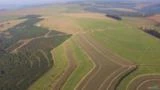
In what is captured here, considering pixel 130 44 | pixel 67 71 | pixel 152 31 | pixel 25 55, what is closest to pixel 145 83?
pixel 67 71

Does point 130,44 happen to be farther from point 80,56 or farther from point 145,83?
point 145,83

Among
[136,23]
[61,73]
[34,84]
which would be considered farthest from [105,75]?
[136,23]

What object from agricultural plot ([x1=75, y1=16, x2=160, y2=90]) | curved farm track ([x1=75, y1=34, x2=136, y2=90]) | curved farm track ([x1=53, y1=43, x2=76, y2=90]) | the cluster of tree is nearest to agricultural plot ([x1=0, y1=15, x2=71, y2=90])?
curved farm track ([x1=53, y1=43, x2=76, y2=90])

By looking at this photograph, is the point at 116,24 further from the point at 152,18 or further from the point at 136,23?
the point at 152,18

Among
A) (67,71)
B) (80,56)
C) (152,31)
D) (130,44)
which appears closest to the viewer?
(67,71)

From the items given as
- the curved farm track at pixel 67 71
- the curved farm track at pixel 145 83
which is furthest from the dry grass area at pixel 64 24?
the curved farm track at pixel 145 83

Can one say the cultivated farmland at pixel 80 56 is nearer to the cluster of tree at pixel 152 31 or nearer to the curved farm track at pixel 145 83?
the curved farm track at pixel 145 83
